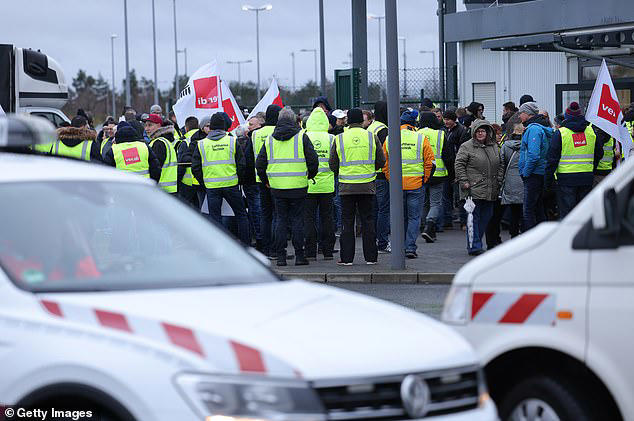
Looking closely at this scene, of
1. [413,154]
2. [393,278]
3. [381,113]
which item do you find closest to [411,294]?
[393,278]

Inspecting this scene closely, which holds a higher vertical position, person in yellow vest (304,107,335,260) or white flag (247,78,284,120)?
white flag (247,78,284,120)

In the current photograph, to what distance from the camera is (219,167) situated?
54.1 ft

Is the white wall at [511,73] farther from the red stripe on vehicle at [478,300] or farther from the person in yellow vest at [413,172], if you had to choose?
the red stripe on vehicle at [478,300]

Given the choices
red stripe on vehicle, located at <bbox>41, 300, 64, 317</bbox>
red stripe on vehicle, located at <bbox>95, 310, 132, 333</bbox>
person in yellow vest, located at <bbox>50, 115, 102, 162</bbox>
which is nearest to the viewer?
red stripe on vehicle, located at <bbox>95, 310, 132, 333</bbox>

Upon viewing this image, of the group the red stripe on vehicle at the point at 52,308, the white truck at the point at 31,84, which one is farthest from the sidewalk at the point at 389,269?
the red stripe on vehicle at the point at 52,308

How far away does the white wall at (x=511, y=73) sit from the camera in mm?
32844

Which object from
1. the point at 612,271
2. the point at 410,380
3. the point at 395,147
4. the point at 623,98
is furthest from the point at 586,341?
the point at 623,98

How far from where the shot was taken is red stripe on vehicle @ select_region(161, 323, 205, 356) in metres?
4.67

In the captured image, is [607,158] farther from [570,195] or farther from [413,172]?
[413,172]

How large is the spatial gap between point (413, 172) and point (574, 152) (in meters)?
2.14

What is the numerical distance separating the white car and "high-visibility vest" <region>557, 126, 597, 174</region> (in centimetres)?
1080

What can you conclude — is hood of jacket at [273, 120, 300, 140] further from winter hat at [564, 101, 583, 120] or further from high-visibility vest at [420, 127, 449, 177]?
winter hat at [564, 101, 583, 120]

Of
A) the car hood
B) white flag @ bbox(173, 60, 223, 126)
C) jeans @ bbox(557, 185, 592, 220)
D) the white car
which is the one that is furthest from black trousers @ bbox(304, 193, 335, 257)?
the car hood

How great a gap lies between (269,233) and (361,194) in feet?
6.56
